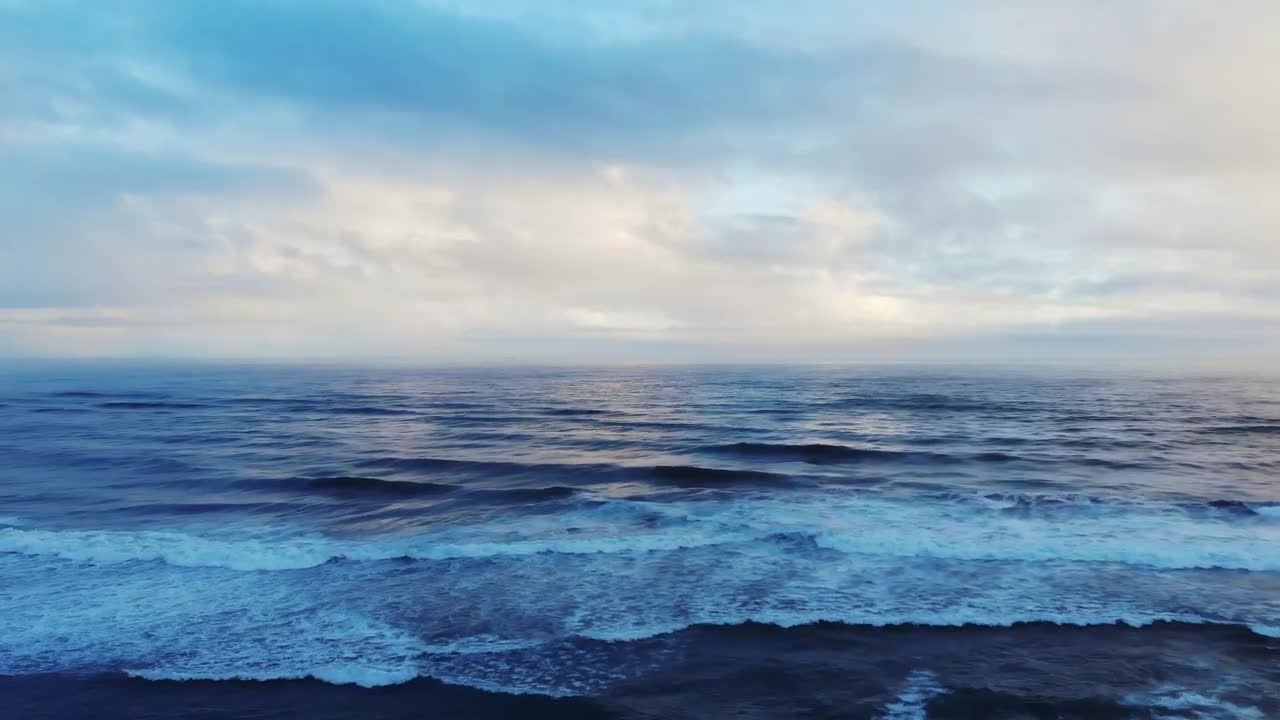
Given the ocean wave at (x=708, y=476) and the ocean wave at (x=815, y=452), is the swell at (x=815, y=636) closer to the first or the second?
the ocean wave at (x=708, y=476)

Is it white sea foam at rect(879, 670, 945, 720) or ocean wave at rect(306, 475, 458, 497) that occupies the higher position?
white sea foam at rect(879, 670, 945, 720)

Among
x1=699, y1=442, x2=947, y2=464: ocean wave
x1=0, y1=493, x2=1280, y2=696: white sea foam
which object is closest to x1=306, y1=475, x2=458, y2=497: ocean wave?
x1=0, y1=493, x2=1280, y2=696: white sea foam

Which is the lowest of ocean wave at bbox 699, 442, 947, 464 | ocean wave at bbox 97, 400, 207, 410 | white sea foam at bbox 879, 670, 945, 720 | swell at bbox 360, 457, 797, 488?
swell at bbox 360, 457, 797, 488

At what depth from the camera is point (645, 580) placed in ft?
44.2

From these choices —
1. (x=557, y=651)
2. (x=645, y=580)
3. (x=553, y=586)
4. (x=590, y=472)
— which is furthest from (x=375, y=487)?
(x=557, y=651)

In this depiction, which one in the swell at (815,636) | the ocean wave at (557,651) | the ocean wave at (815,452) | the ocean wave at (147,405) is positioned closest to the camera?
the ocean wave at (557,651)

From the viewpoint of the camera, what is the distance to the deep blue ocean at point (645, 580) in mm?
8953

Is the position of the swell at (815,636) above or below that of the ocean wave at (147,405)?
below

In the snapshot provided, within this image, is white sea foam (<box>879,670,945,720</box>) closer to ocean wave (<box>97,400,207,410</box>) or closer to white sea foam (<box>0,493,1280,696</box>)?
white sea foam (<box>0,493,1280,696</box>)

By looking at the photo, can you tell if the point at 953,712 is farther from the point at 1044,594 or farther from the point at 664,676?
the point at 1044,594

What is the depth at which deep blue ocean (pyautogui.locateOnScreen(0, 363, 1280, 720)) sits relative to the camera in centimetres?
895

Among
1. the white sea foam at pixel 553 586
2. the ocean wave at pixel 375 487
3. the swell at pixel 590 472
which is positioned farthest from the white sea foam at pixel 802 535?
the ocean wave at pixel 375 487

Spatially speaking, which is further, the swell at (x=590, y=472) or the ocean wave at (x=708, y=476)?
the swell at (x=590, y=472)

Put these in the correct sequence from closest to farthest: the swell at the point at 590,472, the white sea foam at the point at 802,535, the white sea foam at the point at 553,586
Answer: the white sea foam at the point at 553,586
the white sea foam at the point at 802,535
the swell at the point at 590,472
